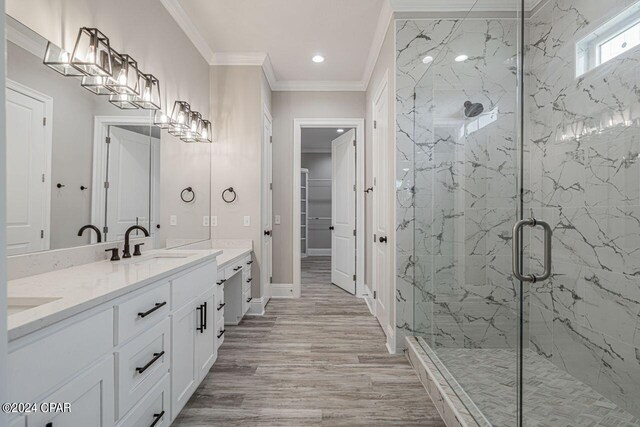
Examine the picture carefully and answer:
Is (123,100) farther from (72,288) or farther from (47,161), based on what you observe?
(72,288)

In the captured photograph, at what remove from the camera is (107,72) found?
179 cm

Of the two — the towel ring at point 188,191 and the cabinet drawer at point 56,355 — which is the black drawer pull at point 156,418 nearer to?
the cabinet drawer at point 56,355

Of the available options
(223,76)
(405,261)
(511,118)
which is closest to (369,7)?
(511,118)

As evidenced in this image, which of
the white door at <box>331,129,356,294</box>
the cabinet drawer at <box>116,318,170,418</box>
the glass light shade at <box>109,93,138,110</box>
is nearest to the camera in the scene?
the cabinet drawer at <box>116,318,170,418</box>

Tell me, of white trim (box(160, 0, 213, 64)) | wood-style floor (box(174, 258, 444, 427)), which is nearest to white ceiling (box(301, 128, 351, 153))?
white trim (box(160, 0, 213, 64))

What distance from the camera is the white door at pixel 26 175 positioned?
4.37ft

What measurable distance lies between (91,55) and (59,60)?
0.17m

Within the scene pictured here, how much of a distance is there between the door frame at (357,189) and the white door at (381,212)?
664 millimetres

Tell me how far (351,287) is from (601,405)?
295cm

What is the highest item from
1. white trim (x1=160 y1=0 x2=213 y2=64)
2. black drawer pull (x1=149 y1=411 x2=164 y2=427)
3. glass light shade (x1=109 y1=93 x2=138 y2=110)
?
white trim (x1=160 y1=0 x2=213 y2=64)

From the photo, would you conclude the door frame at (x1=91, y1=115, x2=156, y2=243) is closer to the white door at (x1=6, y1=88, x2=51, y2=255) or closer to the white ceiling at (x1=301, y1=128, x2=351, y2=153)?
the white door at (x1=6, y1=88, x2=51, y2=255)

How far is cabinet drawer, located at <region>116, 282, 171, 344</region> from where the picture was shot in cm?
123

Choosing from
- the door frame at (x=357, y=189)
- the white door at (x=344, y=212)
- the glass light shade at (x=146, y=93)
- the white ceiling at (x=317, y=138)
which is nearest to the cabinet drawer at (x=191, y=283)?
the glass light shade at (x=146, y=93)

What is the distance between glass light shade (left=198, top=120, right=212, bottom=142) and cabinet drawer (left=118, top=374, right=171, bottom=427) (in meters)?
2.37
